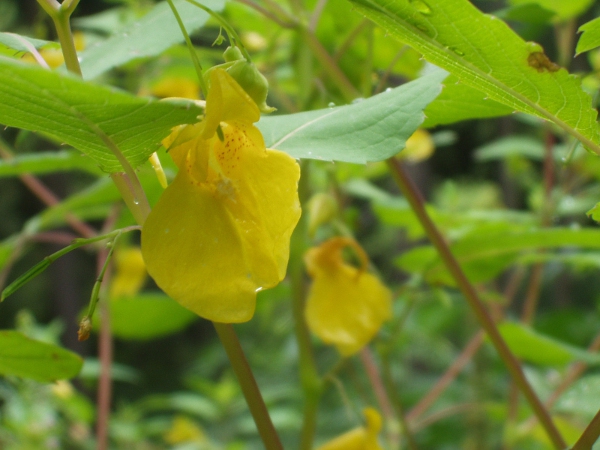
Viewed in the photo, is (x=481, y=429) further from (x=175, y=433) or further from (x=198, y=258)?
(x=198, y=258)

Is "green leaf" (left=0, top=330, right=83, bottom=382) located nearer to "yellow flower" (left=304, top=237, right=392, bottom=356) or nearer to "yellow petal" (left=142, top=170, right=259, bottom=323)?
"yellow petal" (left=142, top=170, right=259, bottom=323)

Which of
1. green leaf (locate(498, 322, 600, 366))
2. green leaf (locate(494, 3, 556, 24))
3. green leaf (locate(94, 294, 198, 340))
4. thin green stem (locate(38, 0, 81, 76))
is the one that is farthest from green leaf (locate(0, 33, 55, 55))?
green leaf (locate(94, 294, 198, 340))

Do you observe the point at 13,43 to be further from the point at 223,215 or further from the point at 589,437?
A: the point at 589,437

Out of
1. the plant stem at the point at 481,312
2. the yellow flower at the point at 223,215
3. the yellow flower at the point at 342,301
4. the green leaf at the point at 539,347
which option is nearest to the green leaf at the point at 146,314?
the yellow flower at the point at 342,301

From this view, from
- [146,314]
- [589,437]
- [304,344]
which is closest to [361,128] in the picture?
[589,437]

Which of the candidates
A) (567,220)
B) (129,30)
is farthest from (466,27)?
(567,220)

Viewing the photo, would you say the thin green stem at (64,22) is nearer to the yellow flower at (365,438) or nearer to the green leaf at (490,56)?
the green leaf at (490,56)
